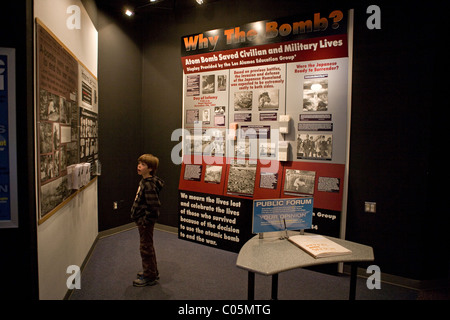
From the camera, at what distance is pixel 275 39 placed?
387cm

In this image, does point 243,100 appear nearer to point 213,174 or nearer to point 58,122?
point 213,174

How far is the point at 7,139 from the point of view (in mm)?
1885

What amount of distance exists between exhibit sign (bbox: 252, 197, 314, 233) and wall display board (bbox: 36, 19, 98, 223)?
1.63 m

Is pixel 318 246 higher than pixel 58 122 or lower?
lower

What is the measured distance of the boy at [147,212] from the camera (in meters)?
3.07

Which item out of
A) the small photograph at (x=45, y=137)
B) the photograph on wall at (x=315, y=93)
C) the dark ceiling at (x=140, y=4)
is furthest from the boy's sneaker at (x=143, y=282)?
the dark ceiling at (x=140, y=4)

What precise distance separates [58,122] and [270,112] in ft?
8.17

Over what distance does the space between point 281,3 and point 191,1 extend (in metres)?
1.49

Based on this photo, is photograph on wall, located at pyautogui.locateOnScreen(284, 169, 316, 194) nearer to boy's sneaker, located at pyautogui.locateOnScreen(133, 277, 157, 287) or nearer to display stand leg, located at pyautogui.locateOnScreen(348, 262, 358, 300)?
display stand leg, located at pyautogui.locateOnScreen(348, 262, 358, 300)

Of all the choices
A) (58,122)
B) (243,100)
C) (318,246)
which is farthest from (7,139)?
(243,100)

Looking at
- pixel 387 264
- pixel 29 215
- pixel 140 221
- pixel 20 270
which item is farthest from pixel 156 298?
pixel 387 264

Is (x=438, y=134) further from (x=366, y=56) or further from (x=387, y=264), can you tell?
(x=387, y=264)

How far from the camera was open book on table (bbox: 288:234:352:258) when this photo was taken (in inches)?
81.0
